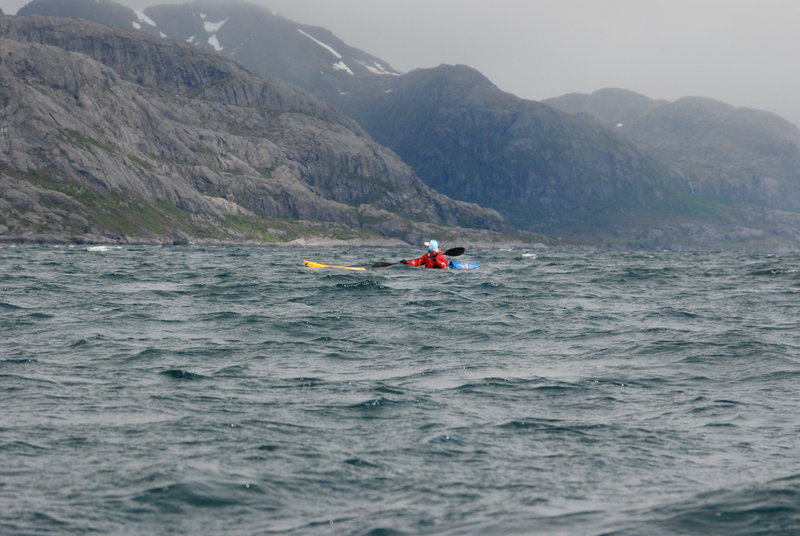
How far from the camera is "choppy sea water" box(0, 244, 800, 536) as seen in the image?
9.71 m

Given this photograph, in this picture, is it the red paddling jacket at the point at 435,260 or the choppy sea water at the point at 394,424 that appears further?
the red paddling jacket at the point at 435,260

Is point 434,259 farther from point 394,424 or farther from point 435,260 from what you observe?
point 394,424

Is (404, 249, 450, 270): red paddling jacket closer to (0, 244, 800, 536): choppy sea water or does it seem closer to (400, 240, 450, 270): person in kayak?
(400, 240, 450, 270): person in kayak

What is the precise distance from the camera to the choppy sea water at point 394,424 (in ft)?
31.9

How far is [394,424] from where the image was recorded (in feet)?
46.1

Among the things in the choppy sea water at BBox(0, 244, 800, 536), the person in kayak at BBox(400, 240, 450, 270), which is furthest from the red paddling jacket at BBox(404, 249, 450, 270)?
the choppy sea water at BBox(0, 244, 800, 536)

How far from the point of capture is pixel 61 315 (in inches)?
1139

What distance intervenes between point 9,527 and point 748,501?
937 centimetres

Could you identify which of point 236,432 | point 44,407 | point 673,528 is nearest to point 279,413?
point 236,432

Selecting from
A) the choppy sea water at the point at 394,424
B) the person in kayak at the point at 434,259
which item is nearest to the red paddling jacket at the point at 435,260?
the person in kayak at the point at 434,259

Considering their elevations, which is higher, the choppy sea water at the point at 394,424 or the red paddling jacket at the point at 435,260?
the red paddling jacket at the point at 435,260

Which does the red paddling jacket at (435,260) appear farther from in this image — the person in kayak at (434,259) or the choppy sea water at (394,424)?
the choppy sea water at (394,424)

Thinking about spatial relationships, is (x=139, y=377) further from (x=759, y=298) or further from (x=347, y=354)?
(x=759, y=298)

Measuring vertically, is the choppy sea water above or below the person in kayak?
below
